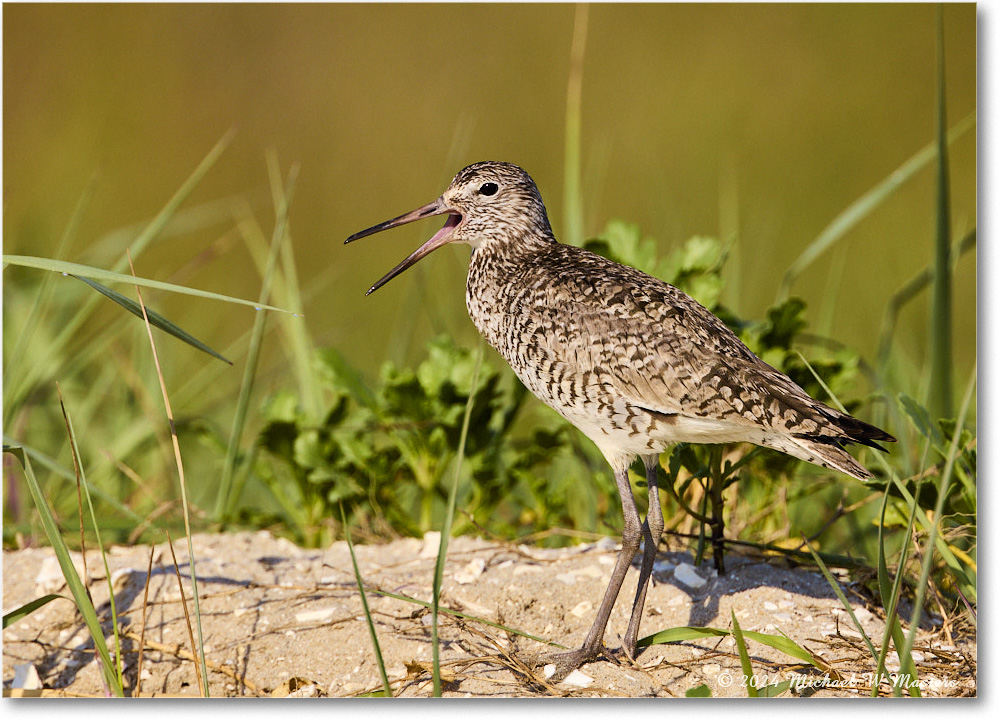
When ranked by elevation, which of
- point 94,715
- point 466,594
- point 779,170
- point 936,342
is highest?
point 779,170

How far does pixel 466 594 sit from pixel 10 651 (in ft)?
5.45

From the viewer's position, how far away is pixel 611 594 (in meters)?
3.18

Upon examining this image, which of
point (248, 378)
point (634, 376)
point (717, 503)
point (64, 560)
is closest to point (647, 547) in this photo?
point (717, 503)

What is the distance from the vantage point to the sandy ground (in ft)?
9.75

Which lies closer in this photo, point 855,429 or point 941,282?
point 855,429

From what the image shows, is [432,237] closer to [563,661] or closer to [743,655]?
[563,661]

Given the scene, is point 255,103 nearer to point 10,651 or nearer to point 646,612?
point 10,651

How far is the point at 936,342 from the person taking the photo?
3.73 metres

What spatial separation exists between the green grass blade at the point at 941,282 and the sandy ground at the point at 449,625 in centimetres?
96

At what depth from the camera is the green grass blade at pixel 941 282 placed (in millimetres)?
3566

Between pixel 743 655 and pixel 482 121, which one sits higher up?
pixel 482 121

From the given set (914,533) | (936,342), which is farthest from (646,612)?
(936,342)

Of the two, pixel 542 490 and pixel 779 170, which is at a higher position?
pixel 779 170

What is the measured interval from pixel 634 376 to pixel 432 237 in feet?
3.58
